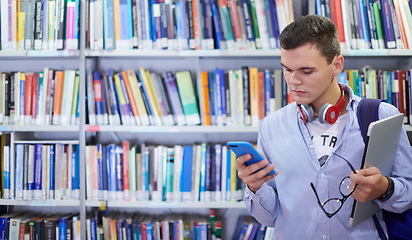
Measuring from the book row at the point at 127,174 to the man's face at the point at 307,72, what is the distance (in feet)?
2.98

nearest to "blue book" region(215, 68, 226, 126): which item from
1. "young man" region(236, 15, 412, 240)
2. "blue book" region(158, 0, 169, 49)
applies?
"blue book" region(158, 0, 169, 49)

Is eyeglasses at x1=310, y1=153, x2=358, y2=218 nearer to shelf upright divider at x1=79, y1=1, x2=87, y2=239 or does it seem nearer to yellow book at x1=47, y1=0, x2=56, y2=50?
shelf upright divider at x1=79, y1=1, x2=87, y2=239

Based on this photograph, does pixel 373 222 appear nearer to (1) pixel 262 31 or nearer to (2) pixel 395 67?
(1) pixel 262 31

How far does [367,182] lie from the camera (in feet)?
3.37

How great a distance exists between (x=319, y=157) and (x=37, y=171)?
1656 mm

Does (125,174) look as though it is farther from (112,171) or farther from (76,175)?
(76,175)

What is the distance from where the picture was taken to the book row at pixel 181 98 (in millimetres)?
2023

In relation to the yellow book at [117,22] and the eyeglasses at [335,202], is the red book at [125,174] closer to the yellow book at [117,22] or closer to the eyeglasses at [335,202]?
the yellow book at [117,22]

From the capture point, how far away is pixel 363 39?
197cm

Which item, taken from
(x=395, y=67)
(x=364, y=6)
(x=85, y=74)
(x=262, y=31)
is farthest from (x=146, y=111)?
(x=395, y=67)

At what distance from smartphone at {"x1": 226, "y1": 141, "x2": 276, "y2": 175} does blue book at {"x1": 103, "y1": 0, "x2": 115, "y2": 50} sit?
1238mm

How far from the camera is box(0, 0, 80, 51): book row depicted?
2008 mm

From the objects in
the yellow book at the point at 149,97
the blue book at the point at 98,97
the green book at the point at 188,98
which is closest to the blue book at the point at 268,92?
the green book at the point at 188,98

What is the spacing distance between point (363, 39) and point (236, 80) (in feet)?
2.47
